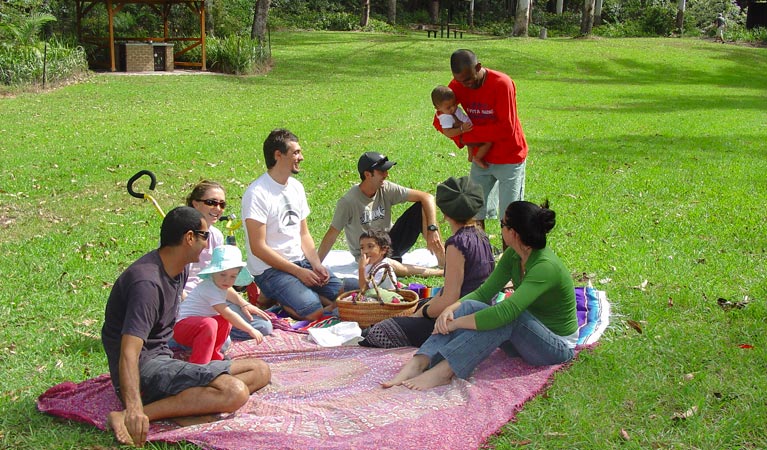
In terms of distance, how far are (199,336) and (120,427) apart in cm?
83

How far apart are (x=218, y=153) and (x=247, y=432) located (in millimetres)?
9613

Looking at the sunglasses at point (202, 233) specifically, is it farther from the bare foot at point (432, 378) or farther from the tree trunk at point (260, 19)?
the tree trunk at point (260, 19)

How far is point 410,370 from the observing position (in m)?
4.94

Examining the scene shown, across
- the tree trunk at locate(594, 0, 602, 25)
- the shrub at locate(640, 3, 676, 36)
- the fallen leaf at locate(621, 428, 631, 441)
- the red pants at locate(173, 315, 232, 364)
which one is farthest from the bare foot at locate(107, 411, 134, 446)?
the tree trunk at locate(594, 0, 602, 25)

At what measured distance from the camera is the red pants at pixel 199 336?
191 inches

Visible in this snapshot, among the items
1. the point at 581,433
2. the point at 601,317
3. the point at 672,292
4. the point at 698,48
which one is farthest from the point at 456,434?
the point at 698,48

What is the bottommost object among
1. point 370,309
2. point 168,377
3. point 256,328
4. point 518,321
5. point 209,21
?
point 256,328

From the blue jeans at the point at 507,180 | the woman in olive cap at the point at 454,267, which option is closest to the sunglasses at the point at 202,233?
the woman in olive cap at the point at 454,267

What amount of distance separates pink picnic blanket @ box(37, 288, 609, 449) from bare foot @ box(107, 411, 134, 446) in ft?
0.37

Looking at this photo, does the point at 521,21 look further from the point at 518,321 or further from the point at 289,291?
the point at 518,321

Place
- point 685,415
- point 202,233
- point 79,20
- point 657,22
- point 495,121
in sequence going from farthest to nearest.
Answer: point 657,22, point 79,20, point 495,121, point 685,415, point 202,233

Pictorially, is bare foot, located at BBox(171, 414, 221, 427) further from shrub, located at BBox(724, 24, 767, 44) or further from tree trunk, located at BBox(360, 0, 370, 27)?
shrub, located at BBox(724, 24, 767, 44)

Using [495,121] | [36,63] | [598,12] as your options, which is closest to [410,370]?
[495,121]

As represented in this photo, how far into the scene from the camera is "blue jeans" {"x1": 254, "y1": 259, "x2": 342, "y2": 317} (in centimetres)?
629
